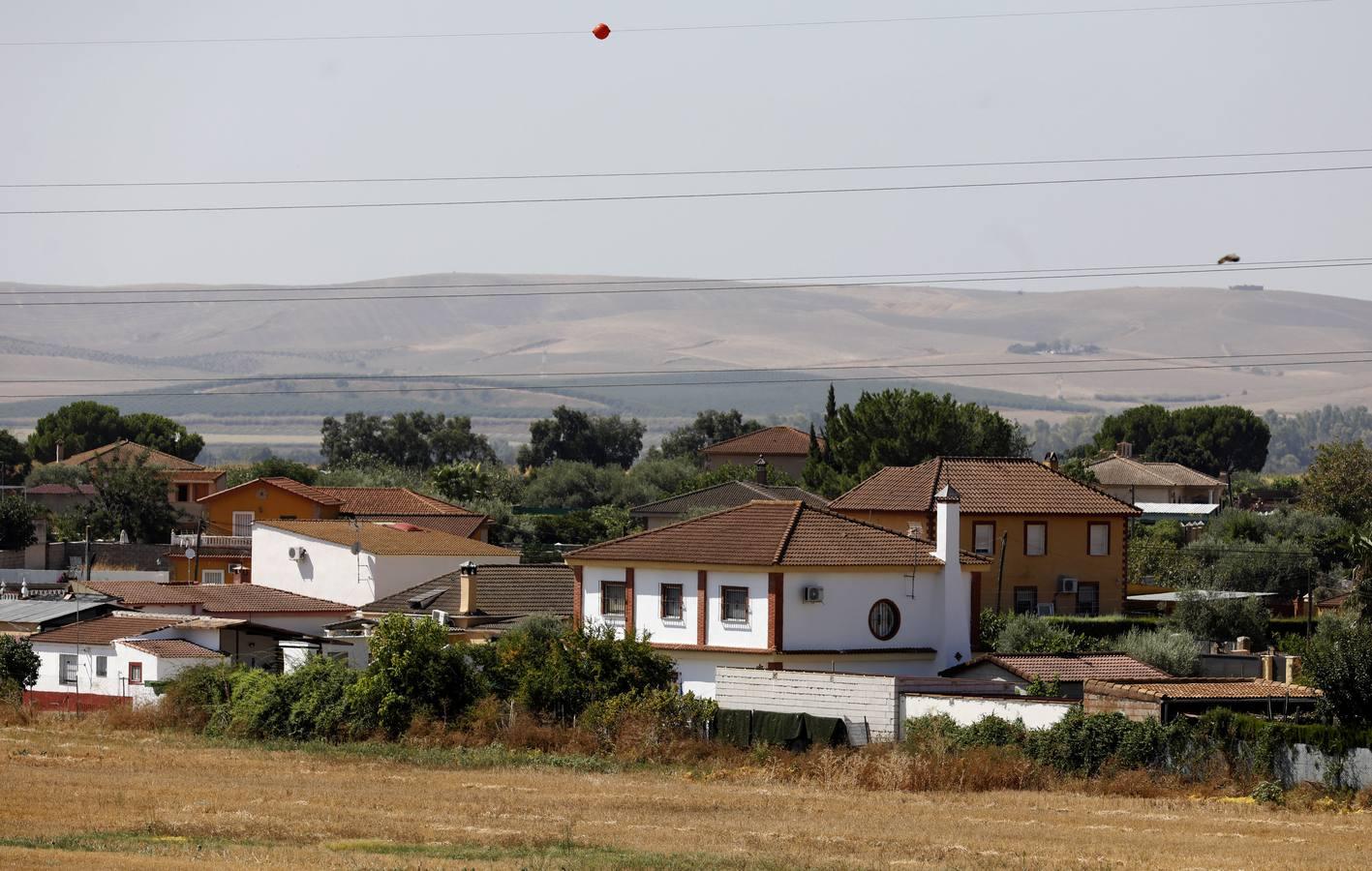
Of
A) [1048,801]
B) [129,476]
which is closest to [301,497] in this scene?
[129,476]

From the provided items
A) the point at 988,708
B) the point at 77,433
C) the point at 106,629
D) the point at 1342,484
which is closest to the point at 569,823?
the point at 988,708

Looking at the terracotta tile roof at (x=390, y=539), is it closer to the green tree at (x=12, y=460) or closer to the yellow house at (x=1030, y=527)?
the yellow house at (x=1030, y=527)

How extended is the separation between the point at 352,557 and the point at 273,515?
1294 inches

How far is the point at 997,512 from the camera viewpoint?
7662 centimetres

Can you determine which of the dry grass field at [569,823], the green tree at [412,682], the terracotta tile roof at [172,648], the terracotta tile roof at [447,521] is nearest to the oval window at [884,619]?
the dry grass field at [569,823]

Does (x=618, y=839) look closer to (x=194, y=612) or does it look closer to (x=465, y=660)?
(x=465, y=660)

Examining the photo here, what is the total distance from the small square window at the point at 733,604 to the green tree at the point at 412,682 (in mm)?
7311

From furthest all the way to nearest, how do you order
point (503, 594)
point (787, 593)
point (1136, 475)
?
point (1136, 475), point (503, 594), point (787, 593)

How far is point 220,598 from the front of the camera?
2859 inches

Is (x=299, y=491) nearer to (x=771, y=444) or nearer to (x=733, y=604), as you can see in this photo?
(x=733, y=604)

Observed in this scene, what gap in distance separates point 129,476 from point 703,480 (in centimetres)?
3778

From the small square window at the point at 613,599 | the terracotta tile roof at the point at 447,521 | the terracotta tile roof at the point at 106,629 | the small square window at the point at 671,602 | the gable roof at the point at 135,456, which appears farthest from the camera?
the gable roof at the point at 135,456

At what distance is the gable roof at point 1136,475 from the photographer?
501 feet

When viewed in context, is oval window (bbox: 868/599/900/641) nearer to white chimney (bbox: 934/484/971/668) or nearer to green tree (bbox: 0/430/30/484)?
white chimney (bbox: 934/484/971/668)
